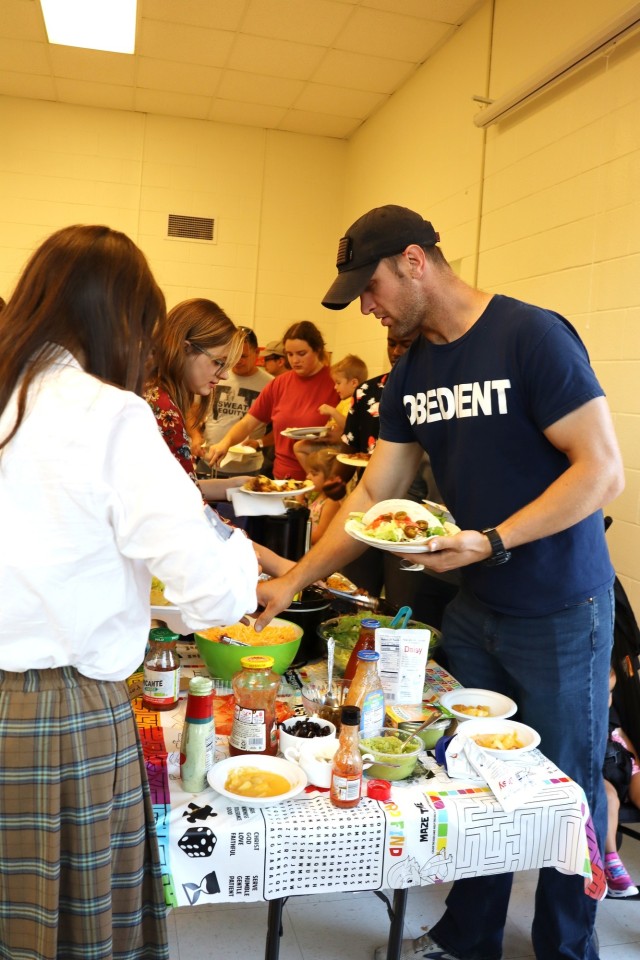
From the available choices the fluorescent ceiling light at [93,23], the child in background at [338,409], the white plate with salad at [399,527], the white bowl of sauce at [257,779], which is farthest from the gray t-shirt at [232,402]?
the white bowl of sauce at [257,779]

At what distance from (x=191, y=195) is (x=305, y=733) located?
20.3ft

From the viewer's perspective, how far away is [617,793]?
8.13 ft

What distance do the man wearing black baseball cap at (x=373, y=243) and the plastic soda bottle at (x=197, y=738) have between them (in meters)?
0.98

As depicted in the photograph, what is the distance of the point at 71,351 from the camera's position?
123 centimetres

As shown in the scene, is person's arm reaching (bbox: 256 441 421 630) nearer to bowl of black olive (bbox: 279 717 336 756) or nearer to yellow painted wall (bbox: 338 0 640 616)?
bowl of black olive (bbox: 279 717 336 756)

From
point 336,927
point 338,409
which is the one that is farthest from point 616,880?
point 338,409

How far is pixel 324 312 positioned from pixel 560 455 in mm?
5559

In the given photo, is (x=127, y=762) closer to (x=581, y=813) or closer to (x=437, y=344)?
(x=581, y=813)

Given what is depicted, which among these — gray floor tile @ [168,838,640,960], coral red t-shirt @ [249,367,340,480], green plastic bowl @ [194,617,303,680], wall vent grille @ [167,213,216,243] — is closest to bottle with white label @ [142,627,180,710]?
green plastic bowl @ [194,617,303,680]

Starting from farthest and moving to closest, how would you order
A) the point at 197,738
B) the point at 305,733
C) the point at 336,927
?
the point at 336,927 < the point at 305,733 < the point at 197,738

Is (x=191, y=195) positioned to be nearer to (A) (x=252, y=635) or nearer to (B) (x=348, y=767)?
(A) (x=252, y=635)

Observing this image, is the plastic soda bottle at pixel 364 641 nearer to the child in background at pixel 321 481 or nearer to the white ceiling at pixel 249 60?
the child in background at pixel 321 481

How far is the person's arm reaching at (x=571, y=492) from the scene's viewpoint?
1765 millimetres

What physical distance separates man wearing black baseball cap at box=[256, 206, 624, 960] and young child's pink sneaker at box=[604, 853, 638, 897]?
0.49 m
